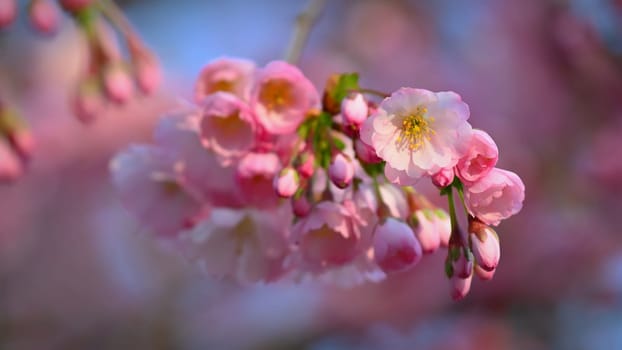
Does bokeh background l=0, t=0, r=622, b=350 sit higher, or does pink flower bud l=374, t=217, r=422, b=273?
bokeh background l=0, t=0, r=622, b=350

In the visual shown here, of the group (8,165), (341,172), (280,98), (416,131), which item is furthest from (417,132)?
(8,165)

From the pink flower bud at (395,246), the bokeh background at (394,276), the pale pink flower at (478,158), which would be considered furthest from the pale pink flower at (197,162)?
the bokeh background at (394,276)

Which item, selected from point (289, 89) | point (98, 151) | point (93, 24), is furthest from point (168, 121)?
point (98, 151)

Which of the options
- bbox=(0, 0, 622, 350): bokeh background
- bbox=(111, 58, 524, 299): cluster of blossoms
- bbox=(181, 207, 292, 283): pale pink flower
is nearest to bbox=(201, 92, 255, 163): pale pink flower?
bbox=(111, 58, 524, 299): cluster of blossoms

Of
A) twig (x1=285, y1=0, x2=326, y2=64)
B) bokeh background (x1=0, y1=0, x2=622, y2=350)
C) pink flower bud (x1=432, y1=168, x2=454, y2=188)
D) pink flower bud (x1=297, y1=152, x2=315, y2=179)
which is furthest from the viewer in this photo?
bokeh background (x1=0, y1=0, x2=622, y2=350)

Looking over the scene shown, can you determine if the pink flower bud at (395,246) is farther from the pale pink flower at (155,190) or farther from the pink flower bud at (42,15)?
the pink flower bud at (42,15)

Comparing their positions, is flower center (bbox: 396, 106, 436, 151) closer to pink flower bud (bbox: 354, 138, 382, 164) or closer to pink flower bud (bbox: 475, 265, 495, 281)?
pink flower bud (bbox: 354, 138, 382, 164)

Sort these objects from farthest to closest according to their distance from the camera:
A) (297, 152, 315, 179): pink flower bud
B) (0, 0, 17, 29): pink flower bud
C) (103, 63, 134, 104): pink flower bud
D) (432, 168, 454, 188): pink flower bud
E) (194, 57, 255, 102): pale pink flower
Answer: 1. (103, 63, 134, 104): pink flower bud
2. (0, 0, 17, 29): pink flower bud
3. (194, 57, 255, 102): pale pink flower
4. (297, 152, 315, 179): pink flower bud
5. (432, 168, 454, 188): pink flower bud

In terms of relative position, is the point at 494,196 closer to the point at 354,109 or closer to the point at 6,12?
the point at 354,109
